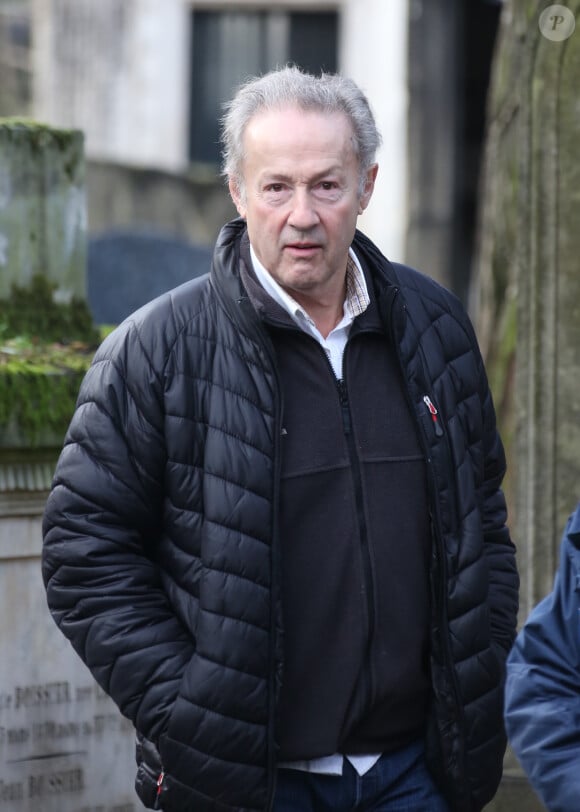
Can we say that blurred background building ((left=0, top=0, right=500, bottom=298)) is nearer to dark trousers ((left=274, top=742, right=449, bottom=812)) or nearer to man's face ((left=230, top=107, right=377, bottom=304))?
man's face ((left=230, top=107, right=377, bottom=304))

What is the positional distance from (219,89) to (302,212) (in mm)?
14729

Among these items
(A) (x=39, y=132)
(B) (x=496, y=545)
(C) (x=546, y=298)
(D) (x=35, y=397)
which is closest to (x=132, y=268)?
(A) (x=39, y=132)

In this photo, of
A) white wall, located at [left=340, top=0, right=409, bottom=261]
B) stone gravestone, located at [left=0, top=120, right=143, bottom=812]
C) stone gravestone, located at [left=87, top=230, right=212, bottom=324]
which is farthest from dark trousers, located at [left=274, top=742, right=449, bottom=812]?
white wall, located at [left=340, top=0, right=409, bottom=261]

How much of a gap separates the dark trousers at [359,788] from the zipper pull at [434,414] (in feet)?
1.88

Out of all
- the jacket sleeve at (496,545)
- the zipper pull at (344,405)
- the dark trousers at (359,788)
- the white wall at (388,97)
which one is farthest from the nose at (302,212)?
the white wall at (388,97)

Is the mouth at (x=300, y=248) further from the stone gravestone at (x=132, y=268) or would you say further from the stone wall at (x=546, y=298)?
the stone gravestone at (x=132, y=268)

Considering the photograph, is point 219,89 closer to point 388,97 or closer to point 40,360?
point 388,97

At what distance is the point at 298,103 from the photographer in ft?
9.50

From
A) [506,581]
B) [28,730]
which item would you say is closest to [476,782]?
[506,581]

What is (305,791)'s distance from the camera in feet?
9.38

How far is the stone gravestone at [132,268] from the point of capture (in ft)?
34.5

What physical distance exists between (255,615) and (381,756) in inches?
14.6

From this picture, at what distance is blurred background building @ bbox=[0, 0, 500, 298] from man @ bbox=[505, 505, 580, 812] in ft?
32.3

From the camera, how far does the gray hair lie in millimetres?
2902
